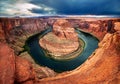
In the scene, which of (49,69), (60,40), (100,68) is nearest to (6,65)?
(49,69)

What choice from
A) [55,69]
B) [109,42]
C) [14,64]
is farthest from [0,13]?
[109,42]

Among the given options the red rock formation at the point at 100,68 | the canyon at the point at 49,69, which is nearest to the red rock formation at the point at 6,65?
the canyon at the point at 49,69

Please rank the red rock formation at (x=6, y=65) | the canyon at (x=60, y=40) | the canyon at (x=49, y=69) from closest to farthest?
the red rock formation at (x=6, y=65) < the canyon at (x=49, y=69) < the canyon at (x=60, y=40)

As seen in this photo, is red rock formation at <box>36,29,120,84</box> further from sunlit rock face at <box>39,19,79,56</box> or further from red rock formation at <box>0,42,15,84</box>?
red rock formation at <box>0,42,15,84</box>

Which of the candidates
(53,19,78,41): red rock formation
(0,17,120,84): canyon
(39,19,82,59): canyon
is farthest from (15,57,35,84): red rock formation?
(53,19,78,41): red rock formation

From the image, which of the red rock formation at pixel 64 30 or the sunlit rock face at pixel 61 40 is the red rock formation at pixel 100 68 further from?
the red rock formation at pixel 64 30

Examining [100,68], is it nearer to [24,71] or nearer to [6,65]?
[24,71]

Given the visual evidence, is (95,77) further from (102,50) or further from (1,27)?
(1,27)
